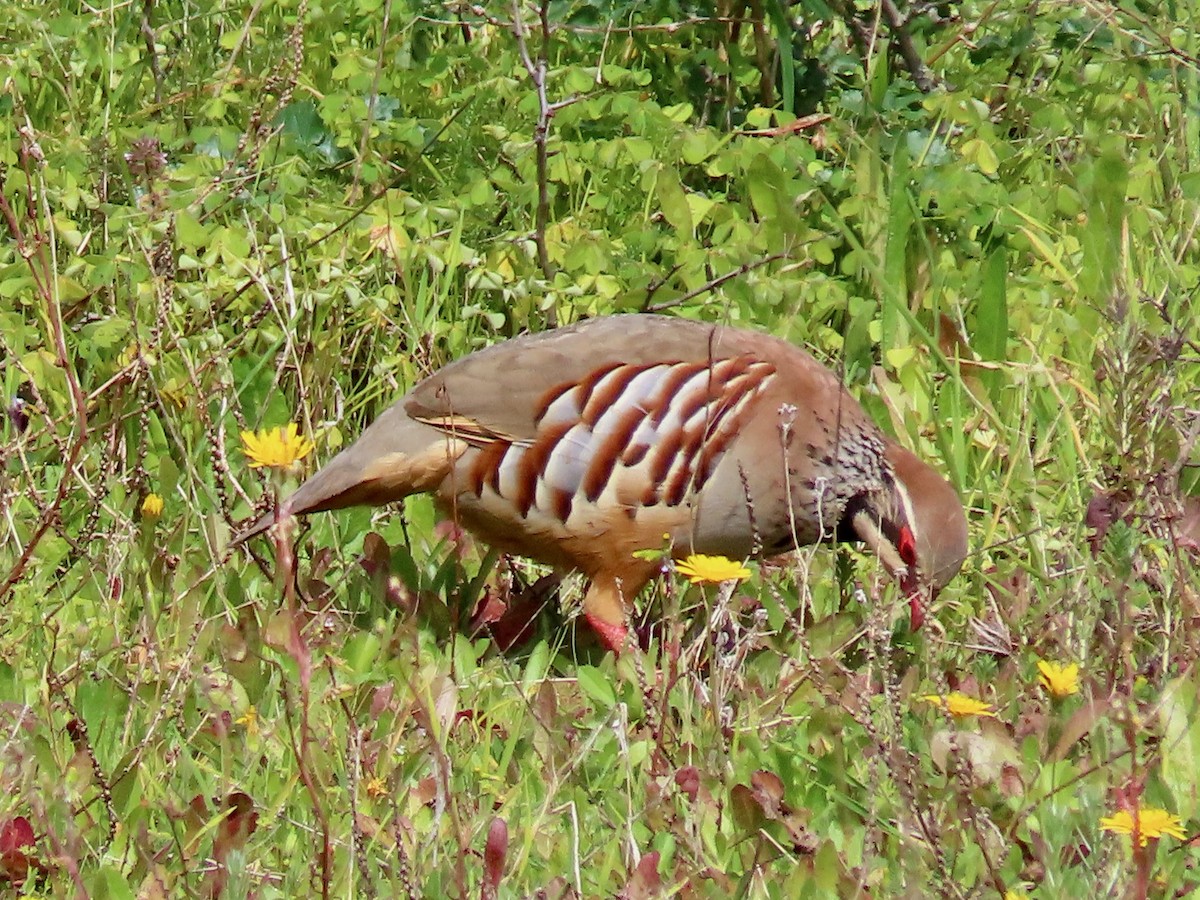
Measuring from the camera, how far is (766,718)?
11.0 ft

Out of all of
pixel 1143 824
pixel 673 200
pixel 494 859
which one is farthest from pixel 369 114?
pixel 1143 824

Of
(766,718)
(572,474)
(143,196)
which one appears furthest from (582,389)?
(143,196)

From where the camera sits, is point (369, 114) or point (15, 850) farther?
point (369, 114)

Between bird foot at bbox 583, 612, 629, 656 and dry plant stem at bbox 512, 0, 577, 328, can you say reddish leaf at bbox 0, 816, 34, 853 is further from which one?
dry plant stem at bbox 512, 0, 577, 328

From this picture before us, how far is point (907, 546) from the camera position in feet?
12.9

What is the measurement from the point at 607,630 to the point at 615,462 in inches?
13.5

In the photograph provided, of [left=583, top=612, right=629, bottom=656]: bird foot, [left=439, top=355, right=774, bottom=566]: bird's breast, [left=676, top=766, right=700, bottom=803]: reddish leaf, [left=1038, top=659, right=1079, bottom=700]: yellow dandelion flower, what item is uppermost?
[left=1038, top=659, right=1079, bottom=700]: yellow dandelion flower

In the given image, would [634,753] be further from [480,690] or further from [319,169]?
[319,169]

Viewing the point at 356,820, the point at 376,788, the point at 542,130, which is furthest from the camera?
the point at 542,130

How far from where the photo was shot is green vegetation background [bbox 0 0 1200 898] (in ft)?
8.73

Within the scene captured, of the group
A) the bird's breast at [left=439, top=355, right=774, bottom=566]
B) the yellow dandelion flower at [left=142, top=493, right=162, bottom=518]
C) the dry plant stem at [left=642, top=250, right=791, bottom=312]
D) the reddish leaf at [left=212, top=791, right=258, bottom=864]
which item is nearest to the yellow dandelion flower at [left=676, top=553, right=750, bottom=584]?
the reddish leaf at [left=212, top=791, right=258, bottom=864]

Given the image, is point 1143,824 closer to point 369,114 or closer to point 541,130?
point 541,130

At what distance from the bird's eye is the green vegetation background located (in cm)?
12

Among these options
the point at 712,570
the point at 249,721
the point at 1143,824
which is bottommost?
the point at 249,721
